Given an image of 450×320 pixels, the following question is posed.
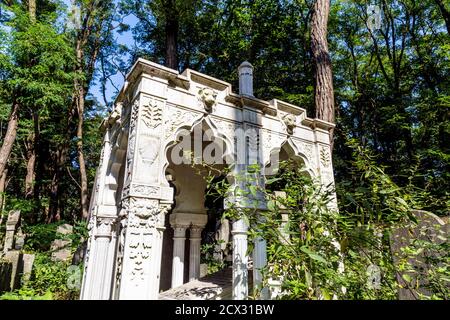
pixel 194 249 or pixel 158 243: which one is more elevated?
pixel 158 243

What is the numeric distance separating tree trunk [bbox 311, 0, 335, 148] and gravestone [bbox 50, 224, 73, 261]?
30.7ft

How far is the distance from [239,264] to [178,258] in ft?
12.9

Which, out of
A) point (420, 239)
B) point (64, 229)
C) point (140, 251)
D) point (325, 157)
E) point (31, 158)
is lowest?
point (140, 251)

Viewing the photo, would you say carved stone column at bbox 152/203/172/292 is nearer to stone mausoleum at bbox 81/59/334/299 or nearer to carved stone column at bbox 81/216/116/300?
stone mausoleum at bbox 81/59/334/299

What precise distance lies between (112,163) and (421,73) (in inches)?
687

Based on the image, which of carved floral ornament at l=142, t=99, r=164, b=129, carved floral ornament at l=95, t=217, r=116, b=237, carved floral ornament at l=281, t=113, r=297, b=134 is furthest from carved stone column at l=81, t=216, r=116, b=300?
carved floral ornament at l=281, t=113, r=297, b=134

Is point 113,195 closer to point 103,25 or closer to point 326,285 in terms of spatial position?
point 326,285

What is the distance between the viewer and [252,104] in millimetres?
5555

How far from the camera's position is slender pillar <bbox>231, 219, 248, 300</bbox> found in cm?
421

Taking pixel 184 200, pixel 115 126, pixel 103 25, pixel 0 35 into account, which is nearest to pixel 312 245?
pixel 115 126

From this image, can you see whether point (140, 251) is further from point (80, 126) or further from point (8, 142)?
point (80, 126)

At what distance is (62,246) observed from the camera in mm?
10250

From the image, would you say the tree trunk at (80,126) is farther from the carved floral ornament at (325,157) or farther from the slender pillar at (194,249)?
the carved floral ornament at (325,157)

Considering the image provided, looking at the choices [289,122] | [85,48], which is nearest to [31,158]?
[85,48]
